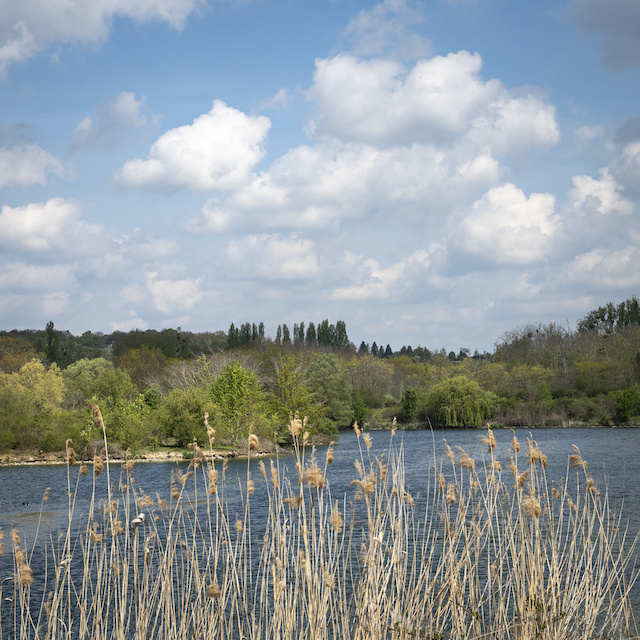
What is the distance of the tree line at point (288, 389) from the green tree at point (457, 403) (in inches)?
4.5

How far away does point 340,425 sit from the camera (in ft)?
209

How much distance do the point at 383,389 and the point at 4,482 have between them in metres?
51.5

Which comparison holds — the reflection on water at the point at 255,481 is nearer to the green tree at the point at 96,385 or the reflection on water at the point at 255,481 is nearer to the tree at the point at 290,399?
the tree at the point at 290,399

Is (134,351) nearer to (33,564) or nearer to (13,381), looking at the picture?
(13,381)

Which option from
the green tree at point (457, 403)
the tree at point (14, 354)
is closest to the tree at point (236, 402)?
the green tree at point (457, 403)

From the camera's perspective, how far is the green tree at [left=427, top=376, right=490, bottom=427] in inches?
2232

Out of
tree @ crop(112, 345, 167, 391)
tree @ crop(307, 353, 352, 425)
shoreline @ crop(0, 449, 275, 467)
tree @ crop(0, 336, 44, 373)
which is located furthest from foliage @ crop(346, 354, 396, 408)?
tree @ crop(0, 336, 44, 373)

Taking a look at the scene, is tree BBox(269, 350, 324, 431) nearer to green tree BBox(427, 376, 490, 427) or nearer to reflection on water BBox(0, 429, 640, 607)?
reflection on water BBox(0, 429, 640, 607)

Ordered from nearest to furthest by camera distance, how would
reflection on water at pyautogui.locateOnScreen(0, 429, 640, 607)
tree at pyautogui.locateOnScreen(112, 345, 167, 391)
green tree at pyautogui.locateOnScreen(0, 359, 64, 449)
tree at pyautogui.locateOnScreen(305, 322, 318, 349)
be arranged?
reflection on water at pyautogui.locateOnScreen(0, 429, 640, 607) < green tree at pyautogui.locateOnScreen(0, 359, 64, 449) < tree at pyautogui.locateOnScreen(112, 345, 167, 391) < tree at pyautogui.locateOnScreen(305, 322, 318, 349)

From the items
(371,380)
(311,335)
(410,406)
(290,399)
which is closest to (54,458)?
(290,399)

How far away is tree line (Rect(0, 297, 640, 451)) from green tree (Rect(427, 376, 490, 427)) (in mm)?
115

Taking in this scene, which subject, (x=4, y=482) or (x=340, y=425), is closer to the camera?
(x=4, y=482)

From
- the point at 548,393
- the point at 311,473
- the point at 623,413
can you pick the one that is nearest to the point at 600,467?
the point at 311,473

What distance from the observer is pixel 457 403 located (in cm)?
5672
